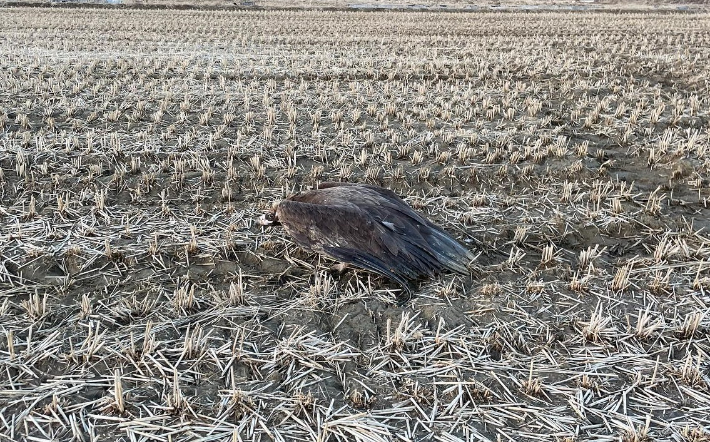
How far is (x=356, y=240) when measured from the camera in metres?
4.04

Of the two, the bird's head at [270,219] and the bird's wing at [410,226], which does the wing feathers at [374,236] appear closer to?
the bird's wing at [410,226]

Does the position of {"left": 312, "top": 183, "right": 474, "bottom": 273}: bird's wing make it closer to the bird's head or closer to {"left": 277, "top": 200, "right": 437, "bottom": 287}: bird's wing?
{"left": 277, "top": 200, "right": 437, "bottom": 287}: bird's wing

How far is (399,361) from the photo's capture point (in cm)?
340

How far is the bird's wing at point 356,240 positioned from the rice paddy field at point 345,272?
217 mm

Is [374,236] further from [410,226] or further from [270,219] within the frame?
[270,219]

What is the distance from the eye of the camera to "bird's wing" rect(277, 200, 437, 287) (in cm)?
401

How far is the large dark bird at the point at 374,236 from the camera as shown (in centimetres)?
402

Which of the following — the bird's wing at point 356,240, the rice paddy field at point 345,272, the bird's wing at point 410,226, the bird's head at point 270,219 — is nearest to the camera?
the rice paddy field at point 345,272

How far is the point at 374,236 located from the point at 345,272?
1.66 ft

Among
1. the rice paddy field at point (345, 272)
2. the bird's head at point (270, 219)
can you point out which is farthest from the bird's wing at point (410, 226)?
the bird's head at point (270, 219)

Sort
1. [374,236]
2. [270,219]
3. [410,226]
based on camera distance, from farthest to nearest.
A: [270,219] → [410,226] → [374,236]

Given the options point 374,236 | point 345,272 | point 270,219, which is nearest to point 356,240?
point 374,236

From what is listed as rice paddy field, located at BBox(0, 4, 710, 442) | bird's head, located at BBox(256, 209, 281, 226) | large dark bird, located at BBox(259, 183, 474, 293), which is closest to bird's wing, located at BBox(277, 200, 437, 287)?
large dark bird, located at BBox(259, 183, 474, 293)

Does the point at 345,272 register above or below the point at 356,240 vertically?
below
